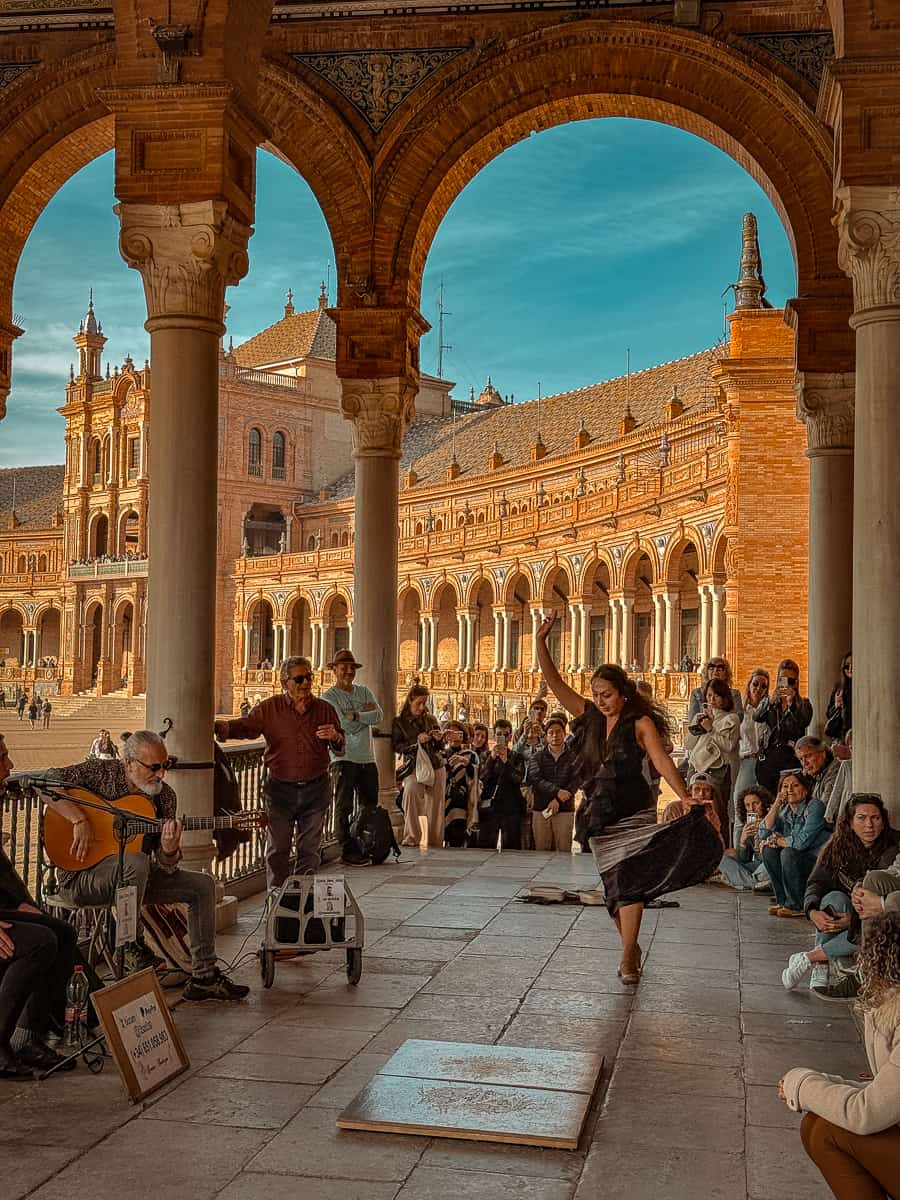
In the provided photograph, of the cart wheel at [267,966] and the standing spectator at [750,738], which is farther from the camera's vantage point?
the standing spectator at [750,738]

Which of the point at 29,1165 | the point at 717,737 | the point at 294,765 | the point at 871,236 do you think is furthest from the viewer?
the point at 717,737

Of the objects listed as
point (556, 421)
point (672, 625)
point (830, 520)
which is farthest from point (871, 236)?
point (556, 421)

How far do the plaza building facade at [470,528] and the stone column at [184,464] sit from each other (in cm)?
25

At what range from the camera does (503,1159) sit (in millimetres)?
3684

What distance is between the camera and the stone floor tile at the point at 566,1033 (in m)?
4.82

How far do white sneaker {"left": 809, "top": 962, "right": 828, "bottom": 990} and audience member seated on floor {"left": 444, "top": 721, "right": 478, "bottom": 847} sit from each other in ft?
17.7

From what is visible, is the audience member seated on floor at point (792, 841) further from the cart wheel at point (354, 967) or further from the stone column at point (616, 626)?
the stone column at point (616, 626)

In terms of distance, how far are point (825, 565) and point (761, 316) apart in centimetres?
1260

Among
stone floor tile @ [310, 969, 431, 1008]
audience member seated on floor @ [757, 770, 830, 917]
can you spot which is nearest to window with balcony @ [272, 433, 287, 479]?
audience member seated on floor @ [757, 770, 830, 917]

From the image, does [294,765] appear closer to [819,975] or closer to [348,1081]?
[348,1081]

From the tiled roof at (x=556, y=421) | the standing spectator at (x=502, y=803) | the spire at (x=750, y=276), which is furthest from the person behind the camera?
the tiled roof at (x=556, y=421)

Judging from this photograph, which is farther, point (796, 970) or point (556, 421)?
point (556, 421)

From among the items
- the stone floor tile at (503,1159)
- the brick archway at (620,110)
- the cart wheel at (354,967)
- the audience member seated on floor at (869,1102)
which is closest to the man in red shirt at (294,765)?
the cart wheel at (354,967)

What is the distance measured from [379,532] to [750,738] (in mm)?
3323
